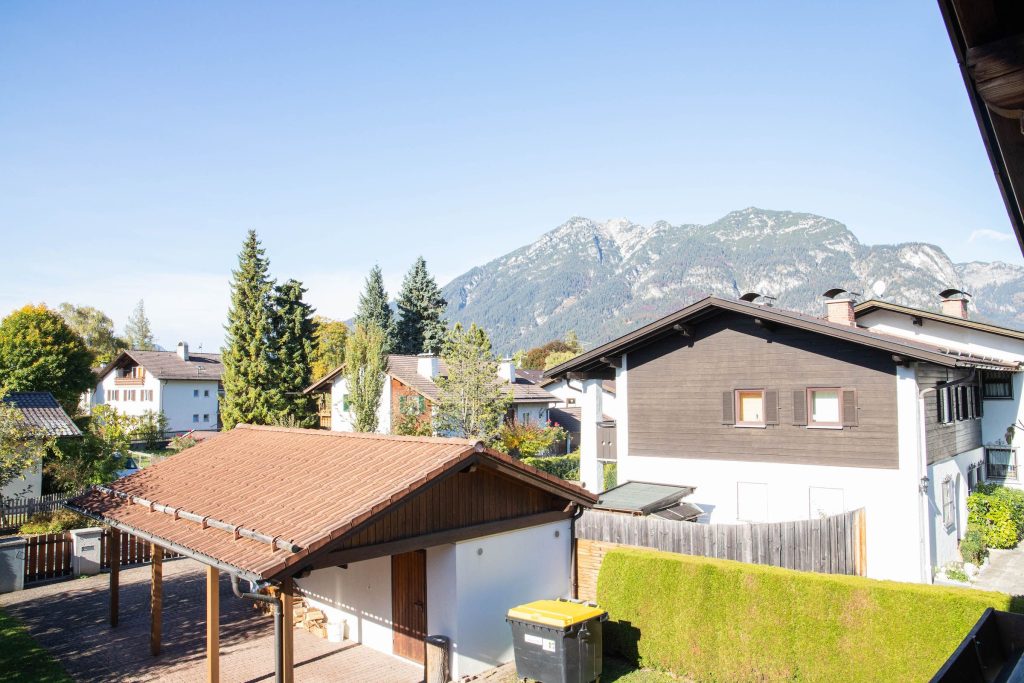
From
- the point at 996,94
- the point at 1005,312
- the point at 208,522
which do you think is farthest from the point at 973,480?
the point at 1005,312

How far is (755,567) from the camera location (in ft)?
35.4

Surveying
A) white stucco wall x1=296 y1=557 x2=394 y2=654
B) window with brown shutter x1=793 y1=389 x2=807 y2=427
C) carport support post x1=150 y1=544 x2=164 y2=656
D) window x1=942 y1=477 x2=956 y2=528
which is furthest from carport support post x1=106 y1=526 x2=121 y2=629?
window x1=942 y1=477 x2=956 y2=528

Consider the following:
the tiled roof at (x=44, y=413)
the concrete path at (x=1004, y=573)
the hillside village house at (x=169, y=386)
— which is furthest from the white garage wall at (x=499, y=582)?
the hillside village house at (x=169, y=386)

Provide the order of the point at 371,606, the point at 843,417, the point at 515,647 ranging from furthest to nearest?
the point at 843,417 → the point at 371,606 → the point at 515,647

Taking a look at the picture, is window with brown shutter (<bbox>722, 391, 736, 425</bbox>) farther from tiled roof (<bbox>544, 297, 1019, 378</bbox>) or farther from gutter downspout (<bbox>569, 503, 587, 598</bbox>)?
gutter downspout (<bbox>569, 503, 587, 598</bbox>)

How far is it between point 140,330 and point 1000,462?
305 ft

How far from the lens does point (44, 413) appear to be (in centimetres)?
2719

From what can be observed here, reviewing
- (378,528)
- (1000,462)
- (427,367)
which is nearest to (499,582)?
(378,528)

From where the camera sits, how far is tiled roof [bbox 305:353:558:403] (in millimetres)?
38781

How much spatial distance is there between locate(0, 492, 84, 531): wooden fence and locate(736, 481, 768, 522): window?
62.3ft

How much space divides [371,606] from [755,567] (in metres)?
6.67

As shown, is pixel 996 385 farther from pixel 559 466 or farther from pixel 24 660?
pixel 24 660

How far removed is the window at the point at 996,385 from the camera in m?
22.8

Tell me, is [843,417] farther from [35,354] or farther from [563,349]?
[563,349]
